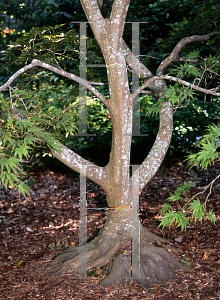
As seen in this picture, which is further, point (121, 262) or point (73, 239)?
point (73, 239)

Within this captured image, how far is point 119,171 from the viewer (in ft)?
9.54

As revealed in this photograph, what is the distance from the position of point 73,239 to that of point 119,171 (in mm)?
1355

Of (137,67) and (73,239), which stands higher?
(137,67)

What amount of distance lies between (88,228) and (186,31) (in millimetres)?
2825

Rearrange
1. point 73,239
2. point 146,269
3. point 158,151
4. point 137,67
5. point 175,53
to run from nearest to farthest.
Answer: point 146,269 < point 158,151 < point 175,53 < point 137,67 < point 73,239

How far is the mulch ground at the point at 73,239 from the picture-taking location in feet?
8.51

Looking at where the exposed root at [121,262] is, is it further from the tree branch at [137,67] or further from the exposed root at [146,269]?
the tree branch at [137,67]

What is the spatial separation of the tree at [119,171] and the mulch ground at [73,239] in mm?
159

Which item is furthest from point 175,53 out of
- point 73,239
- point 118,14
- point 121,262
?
point 73,239

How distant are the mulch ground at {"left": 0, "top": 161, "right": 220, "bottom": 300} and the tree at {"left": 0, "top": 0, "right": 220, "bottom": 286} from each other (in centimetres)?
16

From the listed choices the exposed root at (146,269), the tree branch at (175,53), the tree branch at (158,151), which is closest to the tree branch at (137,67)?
the tree branch at (175,53)

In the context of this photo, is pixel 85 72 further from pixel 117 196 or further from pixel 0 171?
pixel 0 171

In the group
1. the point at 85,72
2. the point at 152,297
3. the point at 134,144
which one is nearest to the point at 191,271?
the point at 152,297

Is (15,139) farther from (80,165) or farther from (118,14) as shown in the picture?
(118,14)
